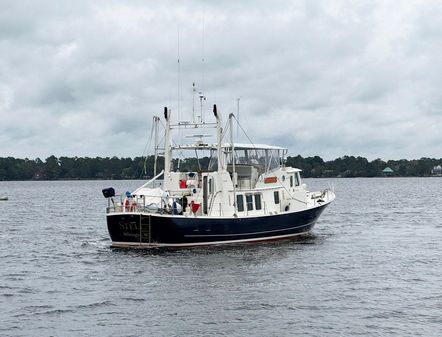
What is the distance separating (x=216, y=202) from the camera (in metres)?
39.4

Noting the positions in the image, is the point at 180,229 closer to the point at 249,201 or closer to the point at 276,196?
the point at 249,201

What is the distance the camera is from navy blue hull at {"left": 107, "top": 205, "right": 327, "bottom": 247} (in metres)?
37.2

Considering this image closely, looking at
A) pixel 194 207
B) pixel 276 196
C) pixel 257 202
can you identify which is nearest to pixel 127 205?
pixel 194 207

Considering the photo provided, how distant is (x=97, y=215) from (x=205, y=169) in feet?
111

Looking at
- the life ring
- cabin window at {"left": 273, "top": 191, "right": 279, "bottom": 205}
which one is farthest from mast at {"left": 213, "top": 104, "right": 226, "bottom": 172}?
the life ring

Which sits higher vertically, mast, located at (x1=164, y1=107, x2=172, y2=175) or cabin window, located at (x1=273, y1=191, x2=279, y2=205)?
mast, located at (x1=164, y1=107, x2=172, y2=175)

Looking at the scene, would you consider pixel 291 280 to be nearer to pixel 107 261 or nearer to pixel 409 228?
pixel 107 261

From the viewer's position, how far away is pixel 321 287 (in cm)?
2884

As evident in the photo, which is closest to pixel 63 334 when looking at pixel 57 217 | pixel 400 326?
pixel 400 326

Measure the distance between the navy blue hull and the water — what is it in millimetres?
911

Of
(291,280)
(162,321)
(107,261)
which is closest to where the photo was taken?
(162,321)

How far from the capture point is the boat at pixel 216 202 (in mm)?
37688

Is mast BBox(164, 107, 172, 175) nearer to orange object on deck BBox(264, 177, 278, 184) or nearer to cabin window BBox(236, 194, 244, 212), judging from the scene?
cabin window BBox(236, 194, 244, 212)

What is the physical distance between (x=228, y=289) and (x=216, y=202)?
11543 mm
